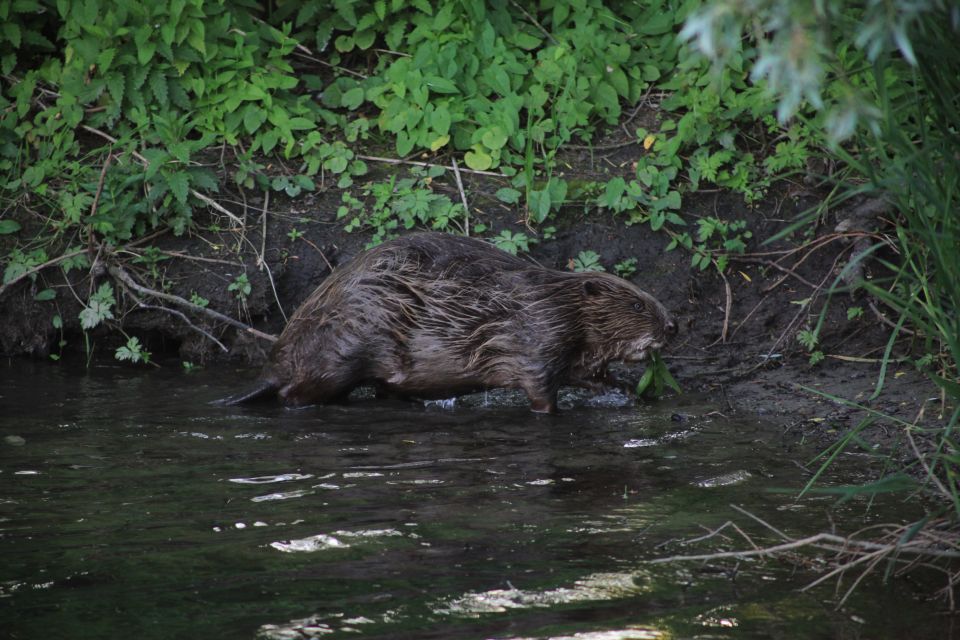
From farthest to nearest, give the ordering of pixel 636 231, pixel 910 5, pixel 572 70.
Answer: pixel 572 70
pixel 636 231
pixel 910 5

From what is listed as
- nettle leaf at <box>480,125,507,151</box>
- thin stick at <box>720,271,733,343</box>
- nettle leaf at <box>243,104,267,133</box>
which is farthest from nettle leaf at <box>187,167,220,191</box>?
thin stick at <box>720,271,733,343</box>

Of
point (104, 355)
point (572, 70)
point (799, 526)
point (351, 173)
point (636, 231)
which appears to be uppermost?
point (572, 70)

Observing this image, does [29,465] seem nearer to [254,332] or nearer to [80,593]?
[80,593]

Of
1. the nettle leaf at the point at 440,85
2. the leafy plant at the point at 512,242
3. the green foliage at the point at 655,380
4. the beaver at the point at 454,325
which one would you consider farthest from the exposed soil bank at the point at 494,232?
the beaver at the point at 454,325

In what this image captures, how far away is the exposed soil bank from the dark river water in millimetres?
745

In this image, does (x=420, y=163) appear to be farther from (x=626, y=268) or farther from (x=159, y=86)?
(x=159, y=86)

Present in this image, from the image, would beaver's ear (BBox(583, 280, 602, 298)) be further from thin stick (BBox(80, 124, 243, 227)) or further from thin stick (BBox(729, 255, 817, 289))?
thin stick (BBox(80, 124, 243, 227))

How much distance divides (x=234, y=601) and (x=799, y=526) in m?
1.58

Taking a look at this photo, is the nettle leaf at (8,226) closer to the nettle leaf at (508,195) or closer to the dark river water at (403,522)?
the dark river water at (403,522)

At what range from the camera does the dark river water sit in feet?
8.50

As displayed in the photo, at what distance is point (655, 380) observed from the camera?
500 cm

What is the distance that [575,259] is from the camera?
574cm

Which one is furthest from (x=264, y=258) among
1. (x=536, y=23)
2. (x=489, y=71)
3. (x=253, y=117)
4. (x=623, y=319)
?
(x=536, y=23)

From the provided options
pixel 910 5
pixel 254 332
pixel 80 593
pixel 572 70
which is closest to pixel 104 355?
pixel 254 332
